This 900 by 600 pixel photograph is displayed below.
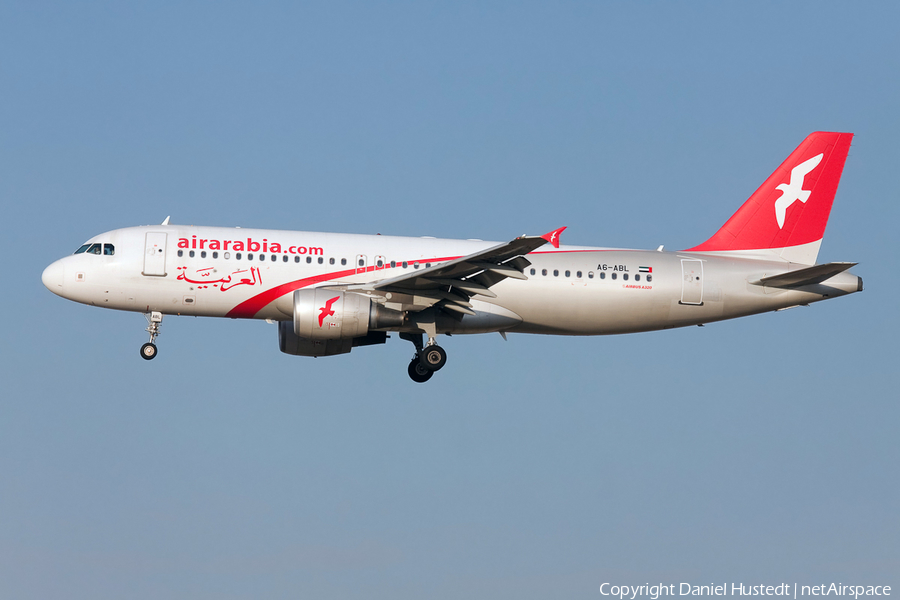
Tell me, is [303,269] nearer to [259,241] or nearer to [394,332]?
[259,241]

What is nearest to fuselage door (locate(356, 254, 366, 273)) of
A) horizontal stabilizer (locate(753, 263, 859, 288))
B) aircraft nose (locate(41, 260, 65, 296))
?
aircraft nose (locate(41, 260, 65, 296))

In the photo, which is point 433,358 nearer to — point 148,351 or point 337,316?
point 337,316

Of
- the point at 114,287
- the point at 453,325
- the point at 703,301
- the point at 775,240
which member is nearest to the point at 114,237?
the point at 114,287

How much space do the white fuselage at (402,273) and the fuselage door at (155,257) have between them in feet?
0.10

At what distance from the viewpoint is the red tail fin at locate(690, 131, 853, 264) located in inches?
1475

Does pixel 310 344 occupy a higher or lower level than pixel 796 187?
lower

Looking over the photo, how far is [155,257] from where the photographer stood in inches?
1302

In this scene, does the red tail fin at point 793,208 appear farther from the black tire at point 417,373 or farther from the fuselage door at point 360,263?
the fuselage door at point 360,263

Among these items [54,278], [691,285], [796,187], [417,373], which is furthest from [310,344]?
[796,187]

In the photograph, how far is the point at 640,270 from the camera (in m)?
35.1

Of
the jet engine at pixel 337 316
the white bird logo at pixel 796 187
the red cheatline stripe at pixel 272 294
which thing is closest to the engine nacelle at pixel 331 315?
the jet engine at pixel 337 316

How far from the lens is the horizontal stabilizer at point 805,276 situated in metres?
33.2

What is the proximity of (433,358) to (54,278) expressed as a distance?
11965 millimetres

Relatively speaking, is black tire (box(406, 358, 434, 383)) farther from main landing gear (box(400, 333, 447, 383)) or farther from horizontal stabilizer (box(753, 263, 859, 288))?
horizontal stabilizer (box(753, 263, 859, 288))
